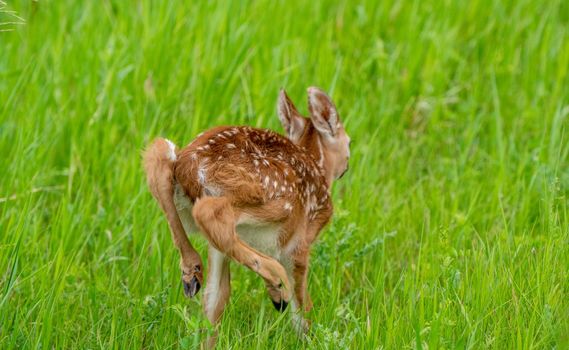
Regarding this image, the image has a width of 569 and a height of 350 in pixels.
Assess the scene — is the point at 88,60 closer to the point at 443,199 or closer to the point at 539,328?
the point at 443,199

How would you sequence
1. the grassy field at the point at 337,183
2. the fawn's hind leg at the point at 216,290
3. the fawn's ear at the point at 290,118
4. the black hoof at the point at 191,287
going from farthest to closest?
the fawn's ear at the point at 290,118 < the fawn's hind leg at the point at 216,290 < the grassy field at the point at 337,183 < the black hoof at the point at 191,287

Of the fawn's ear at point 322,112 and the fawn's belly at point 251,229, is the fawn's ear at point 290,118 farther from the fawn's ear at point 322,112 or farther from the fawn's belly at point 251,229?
the fawn's belly at point 251,229

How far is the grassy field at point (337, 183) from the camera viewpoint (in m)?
5.21

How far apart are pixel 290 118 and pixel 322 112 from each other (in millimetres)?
194

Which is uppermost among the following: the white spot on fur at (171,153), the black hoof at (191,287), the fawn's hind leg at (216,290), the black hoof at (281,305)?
the white spot on fur at (171,153)

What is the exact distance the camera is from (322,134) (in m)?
6.24

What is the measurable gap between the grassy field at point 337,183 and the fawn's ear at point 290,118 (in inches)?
20.7

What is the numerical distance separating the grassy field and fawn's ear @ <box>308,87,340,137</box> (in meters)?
0.49

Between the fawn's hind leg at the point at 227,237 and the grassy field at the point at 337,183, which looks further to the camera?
the grassy field at the point at 337,183

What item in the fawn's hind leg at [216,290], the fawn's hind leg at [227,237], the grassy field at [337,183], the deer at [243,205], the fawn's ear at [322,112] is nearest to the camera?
the fawn's hind leg at [227,237]

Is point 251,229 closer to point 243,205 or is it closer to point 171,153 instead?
point 243,205

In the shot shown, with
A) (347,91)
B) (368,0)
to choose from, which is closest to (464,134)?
(347,91)

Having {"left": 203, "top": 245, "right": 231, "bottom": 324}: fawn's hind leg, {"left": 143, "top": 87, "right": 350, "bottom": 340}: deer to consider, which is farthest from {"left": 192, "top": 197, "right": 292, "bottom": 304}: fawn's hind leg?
{"left": 203, "top": 245, "right": 231, "bottom": 324}: fawn's hind leg

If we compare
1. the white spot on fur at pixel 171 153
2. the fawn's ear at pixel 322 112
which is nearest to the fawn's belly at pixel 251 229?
the white spot on fur at pixel 171 153
